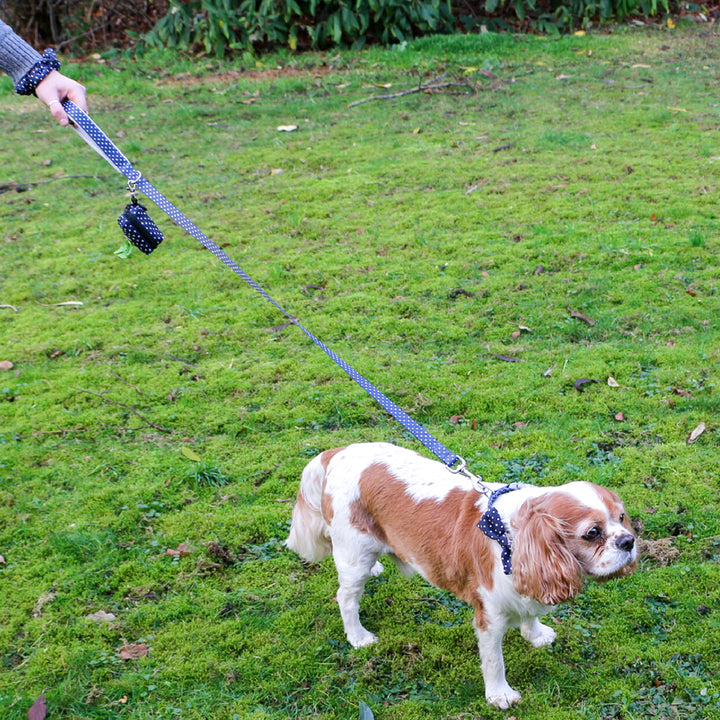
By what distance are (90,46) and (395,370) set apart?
42.3ft

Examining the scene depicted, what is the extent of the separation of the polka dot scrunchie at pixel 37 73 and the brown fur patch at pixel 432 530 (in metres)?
2.71

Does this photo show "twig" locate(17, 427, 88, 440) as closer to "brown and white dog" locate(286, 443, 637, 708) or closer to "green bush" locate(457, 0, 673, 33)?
"brown and white dog" locate(286, 443, 637, 708)

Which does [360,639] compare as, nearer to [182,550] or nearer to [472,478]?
[472,478]

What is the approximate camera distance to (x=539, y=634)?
3.70 m

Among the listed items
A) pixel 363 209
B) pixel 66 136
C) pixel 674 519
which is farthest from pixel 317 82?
pixel 674 519

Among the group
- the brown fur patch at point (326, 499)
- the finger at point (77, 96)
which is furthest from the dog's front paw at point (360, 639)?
the finger at point (77, 96)

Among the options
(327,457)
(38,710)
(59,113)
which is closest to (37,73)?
(59,113)

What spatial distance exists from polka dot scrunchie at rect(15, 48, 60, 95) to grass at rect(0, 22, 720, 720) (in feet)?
8.18

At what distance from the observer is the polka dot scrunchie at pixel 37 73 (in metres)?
3.95

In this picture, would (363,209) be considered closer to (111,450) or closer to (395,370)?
(395,370)

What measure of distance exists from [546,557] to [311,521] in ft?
4.84

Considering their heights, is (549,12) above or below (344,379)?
above

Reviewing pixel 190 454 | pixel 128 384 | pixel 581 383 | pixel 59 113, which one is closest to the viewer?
pixel 59 113

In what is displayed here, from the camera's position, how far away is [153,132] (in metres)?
11.6
